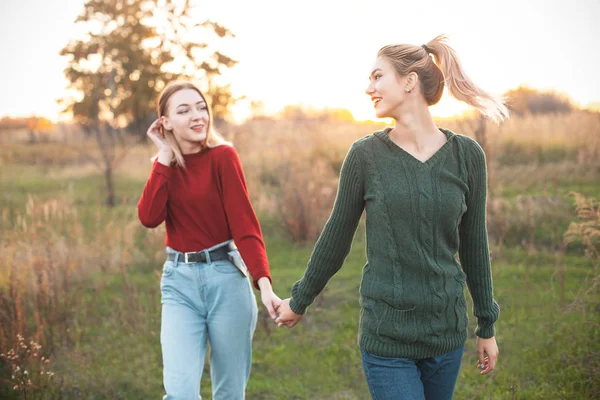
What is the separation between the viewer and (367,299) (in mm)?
2586

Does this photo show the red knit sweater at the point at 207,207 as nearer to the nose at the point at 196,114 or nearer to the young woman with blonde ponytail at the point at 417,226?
the nose at the point at 196,114

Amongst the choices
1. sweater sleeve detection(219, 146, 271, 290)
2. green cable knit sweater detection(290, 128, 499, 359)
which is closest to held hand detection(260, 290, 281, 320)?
sweater sleeve detection(219, 146, 271, 290)

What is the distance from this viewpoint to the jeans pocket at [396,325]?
2479mm

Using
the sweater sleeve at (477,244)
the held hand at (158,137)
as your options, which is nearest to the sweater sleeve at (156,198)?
the held hand at (158,137)

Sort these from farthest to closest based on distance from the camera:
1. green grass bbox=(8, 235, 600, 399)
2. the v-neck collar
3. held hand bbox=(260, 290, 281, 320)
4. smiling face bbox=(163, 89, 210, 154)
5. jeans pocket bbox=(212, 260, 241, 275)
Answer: green grass bbox=(8, 235, 600, 399), smiling face bbox=(163, 89, 210, 154), jeans pocket bbox=(212, 260, 241, 275), held hand bbox=(260, 290, 281, 320), the v-neck collar

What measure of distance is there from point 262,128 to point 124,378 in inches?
540

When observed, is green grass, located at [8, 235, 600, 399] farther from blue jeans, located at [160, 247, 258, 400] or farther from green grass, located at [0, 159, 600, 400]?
blue jeans, located at [160, 247, 258, 400]

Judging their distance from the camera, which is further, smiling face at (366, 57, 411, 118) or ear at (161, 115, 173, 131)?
ear at (161, 115, 173, 131)

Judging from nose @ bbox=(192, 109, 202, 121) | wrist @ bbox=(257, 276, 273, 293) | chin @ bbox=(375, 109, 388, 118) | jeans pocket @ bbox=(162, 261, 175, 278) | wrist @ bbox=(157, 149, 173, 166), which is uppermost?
nose @ bbox=(192, 109, 202, 121)

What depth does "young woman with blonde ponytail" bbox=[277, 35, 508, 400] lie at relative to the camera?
2.50 m

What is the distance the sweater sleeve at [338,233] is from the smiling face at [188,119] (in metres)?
1.10

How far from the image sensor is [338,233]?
9.05 feet


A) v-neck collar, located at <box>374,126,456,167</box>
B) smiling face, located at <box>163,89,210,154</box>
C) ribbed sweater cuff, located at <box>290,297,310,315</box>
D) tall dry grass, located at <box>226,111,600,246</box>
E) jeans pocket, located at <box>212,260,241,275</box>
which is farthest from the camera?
tall dry grass, located at <box>226,111,600,246</box>

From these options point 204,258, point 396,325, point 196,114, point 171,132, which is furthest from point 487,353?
point 171,132
